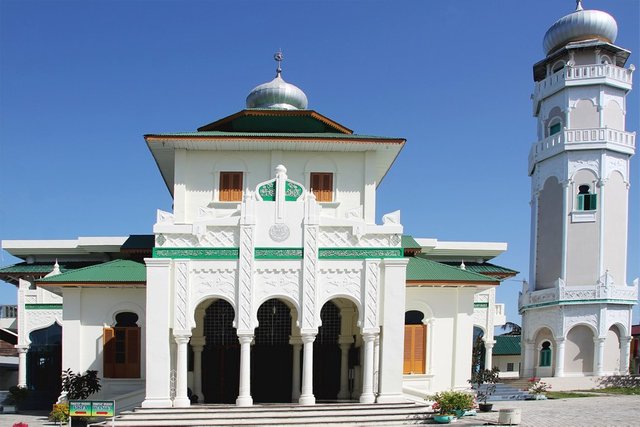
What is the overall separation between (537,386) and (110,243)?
20.0m

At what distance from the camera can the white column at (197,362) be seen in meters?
Answer: 20.5

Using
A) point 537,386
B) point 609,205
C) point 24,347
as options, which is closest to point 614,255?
point 609,205

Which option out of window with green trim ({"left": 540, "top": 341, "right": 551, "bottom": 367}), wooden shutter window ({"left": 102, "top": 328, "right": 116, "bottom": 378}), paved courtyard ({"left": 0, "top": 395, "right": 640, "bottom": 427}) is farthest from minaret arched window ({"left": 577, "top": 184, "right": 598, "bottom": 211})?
wooden shutter window ({"left": 102, "top": 328, "right": 116, "bottom": 378})

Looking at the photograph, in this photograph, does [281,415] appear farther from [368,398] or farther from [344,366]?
[344,366]

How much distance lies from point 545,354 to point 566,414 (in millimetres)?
13289

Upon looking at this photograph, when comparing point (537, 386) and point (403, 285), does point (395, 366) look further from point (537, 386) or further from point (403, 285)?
point (537, 386)

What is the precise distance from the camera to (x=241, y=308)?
18.2 m

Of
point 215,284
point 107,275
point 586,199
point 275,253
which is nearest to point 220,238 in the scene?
point 215,284

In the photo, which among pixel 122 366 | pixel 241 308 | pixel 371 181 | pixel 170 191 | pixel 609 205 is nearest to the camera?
pixel 241 308

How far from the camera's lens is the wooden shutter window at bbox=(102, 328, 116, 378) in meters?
20.6

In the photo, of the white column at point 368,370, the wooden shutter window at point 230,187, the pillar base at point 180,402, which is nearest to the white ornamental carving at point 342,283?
the white column at point 368,370

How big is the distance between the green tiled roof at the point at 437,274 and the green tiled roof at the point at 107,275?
961 cm

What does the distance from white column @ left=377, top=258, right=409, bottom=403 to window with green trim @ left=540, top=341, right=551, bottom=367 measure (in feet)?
54.2

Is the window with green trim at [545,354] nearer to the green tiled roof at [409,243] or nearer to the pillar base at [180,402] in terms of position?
the green tiled roof at [409,243]
